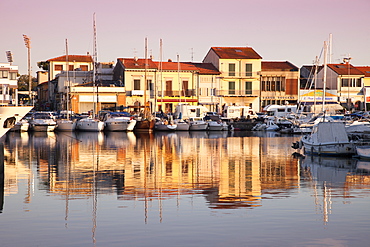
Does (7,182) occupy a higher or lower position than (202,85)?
lower

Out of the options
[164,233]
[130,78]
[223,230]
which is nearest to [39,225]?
[164,233]

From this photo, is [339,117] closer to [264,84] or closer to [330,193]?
[264,84]

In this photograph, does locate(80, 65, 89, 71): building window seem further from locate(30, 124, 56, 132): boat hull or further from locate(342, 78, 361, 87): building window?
locate(342, 78, 361, 87): building window

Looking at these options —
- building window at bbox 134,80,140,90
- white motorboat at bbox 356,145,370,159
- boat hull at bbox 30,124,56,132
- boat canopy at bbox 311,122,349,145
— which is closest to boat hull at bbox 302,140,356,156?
boat canopy at bbox 311,122,349,145

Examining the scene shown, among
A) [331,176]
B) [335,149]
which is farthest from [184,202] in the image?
[335,149]

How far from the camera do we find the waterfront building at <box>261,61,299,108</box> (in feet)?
268

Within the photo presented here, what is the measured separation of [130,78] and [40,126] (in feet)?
60.9

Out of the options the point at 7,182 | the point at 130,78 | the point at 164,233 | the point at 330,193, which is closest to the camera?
the point at 164,233

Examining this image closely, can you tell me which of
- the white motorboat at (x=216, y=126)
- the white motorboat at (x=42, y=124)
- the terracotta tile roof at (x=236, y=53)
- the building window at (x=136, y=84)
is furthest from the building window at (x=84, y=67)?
the white motorboat at (x=216, y=126)

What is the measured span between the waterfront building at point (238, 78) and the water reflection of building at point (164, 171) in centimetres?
4177

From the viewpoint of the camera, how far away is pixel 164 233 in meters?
13.3

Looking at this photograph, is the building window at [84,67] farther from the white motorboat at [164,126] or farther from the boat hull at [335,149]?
the boat hull at [335,149]

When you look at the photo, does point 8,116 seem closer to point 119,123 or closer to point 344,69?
point 119,123

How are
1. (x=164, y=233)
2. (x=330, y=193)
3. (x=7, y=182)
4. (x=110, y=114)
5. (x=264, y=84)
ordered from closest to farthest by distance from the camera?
(x=164, y=233) → (x=330, y=193) → (x=7, y=182) → (x=110, y=114) → (x=264, y=84)
